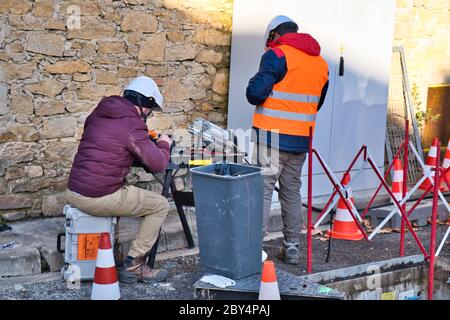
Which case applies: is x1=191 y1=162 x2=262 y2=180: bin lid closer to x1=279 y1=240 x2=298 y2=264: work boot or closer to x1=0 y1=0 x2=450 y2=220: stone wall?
x1=279 y1=240 x2=298 y2=264: work boot

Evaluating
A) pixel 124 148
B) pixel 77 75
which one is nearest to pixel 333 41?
pixel 77 75

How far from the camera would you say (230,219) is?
549 centimetres

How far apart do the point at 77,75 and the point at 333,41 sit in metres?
2.63

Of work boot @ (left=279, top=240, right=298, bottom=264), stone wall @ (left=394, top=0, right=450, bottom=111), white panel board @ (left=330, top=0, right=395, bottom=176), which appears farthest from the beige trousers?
stone wall @ (left=394, top=0, right=450, bottom=111)

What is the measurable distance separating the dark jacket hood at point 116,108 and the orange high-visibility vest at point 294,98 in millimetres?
1078

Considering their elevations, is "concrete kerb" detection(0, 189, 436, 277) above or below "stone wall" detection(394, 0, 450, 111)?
below

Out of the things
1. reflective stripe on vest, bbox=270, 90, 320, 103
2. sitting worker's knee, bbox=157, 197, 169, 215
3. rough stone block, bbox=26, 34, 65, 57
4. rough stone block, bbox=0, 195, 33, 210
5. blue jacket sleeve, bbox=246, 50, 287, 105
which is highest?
rough stone block, bbox=26, 34, 65, 57

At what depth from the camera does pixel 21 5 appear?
6.41 metres

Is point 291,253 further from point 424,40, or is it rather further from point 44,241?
point 424,40

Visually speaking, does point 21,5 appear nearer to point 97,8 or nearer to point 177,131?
point 97,8

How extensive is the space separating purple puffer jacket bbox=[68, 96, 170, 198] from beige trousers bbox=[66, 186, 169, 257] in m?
0.06

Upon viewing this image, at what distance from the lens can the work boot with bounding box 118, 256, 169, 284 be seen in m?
5.75

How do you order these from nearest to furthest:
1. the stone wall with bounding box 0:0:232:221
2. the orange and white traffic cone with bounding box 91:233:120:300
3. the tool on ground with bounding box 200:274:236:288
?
the orange and white traffic cone with bounding box 91:233:120:300 < the tool on ground with bounding box 200:274:236:288 < the stone wall with bounding box 0:0:232:221

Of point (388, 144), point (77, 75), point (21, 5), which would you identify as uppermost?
point (21, 5)
